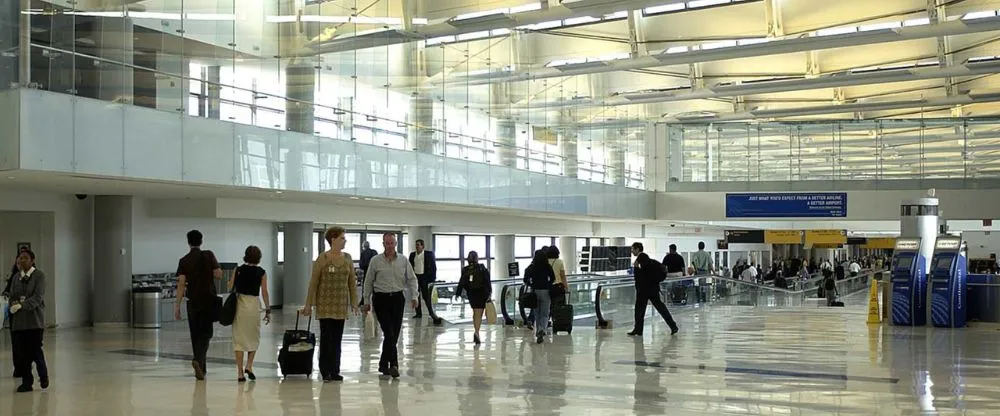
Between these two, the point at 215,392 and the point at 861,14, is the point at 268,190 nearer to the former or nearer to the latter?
the point at 215,392

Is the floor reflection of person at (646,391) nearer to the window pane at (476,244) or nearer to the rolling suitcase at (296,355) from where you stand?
the rolling suitcase at (296,355)

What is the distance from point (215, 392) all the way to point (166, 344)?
670 cm

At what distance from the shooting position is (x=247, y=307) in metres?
10.9

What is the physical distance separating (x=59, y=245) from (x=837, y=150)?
3067 cm

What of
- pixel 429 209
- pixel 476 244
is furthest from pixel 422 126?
pixel 476 244

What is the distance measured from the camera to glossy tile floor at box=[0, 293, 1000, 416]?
29.8 feet

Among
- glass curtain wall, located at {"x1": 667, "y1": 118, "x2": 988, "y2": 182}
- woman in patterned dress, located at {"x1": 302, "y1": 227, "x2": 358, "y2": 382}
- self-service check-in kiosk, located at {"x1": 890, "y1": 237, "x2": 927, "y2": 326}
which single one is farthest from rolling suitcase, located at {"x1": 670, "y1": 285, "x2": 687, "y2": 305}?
glass curtain wall, located at {"x1": 667, "y1": 118, "x2": 988, "y2": 182}

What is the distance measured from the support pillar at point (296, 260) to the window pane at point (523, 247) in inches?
730

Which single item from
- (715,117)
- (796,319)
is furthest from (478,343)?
(715,117)

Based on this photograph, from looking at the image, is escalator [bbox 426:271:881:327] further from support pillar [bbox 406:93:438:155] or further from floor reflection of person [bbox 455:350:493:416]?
floor reflection of person [bbox 455:350:493:416]

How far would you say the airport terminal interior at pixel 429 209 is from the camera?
10750 millimetres

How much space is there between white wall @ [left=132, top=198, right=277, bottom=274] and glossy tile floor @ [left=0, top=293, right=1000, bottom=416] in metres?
4.26

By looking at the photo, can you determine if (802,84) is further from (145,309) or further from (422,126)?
(145,309)

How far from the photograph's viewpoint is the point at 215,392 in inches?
392
